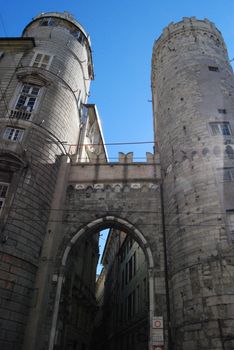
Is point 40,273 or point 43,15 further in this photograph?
point 43,15

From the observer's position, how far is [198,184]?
13.1m

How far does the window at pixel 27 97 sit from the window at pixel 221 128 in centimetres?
1008

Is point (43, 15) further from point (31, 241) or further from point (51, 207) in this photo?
point (31, 241)

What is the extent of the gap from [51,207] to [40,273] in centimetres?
344

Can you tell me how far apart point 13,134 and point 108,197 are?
6.09 m

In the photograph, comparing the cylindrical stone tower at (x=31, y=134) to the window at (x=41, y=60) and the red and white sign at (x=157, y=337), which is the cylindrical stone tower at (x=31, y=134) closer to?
the window at (x=41, y=60)

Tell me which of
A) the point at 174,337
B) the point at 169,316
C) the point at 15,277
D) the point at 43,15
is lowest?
the point at 174,337

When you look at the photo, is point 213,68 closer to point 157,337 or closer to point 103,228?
point 103,228

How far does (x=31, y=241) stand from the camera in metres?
12.6

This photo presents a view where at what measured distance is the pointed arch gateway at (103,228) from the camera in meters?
12.1

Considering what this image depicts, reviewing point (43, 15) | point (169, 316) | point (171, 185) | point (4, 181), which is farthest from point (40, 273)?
point (43, 15)

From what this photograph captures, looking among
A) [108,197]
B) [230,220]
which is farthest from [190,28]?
[230,220]

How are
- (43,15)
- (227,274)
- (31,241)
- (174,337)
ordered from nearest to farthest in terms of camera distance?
(227,274) < (174,337) < (31,241) < (43,15)

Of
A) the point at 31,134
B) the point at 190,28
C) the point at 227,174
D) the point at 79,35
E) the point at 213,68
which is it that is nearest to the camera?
the point at 227,174
